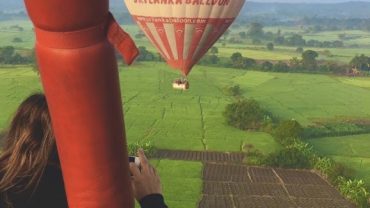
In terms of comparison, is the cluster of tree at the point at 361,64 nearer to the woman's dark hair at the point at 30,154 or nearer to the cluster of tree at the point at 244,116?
the cluster of tree at the point at 244,116

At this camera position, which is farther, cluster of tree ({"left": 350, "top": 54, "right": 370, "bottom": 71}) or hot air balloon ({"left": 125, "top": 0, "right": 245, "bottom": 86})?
cluster of tree ({"left": 350, "top": 54, "right": 370, "bottom": 71})

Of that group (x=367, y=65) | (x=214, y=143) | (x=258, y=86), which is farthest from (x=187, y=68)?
(x=367, y=65)

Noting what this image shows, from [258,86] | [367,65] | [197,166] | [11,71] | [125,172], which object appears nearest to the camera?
[125,172]

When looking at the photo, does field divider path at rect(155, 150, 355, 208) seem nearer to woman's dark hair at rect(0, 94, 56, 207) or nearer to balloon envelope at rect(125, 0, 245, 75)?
balloon envelope at rect(125, 0, 245, 75)

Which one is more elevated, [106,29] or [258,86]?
[106,29]

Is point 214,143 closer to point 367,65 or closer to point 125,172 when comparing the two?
point 125,172

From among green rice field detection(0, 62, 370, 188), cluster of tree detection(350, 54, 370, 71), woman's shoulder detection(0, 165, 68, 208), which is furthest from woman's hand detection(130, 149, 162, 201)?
cluster of tree detection(350, 54, 370, 71)

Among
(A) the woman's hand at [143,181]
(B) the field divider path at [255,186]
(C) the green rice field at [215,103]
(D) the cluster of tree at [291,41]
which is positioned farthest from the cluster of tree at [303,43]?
(A) the woman's hand at [143,181]
